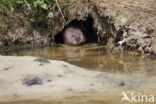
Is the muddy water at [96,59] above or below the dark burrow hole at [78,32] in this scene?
below

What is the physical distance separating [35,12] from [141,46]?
2.17 m

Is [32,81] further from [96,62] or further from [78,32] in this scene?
[78,32]

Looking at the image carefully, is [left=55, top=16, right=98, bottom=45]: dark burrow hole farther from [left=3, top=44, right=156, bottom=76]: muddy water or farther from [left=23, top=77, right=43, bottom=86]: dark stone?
[left=23, top=77, right=43, bottom=86]: dark stone

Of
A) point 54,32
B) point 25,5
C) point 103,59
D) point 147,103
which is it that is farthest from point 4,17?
point 147,103

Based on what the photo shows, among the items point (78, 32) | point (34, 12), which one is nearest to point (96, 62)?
point (34, 12)

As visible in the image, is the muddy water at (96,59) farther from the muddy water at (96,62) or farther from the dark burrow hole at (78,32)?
the dark burrow hole at (78,32)

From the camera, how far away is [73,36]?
6.48 m

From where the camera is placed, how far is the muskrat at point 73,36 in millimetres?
6369

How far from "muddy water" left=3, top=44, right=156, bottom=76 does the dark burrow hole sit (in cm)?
39

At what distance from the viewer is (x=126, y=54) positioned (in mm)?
4945

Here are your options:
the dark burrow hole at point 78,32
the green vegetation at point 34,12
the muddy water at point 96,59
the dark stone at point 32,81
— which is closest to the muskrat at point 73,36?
the dark burrow hole at point 78,32

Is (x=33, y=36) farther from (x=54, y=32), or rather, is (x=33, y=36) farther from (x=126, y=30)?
(x=126, y=30)

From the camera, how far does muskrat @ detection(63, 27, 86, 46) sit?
6369mm

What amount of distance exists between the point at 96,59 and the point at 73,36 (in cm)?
188
